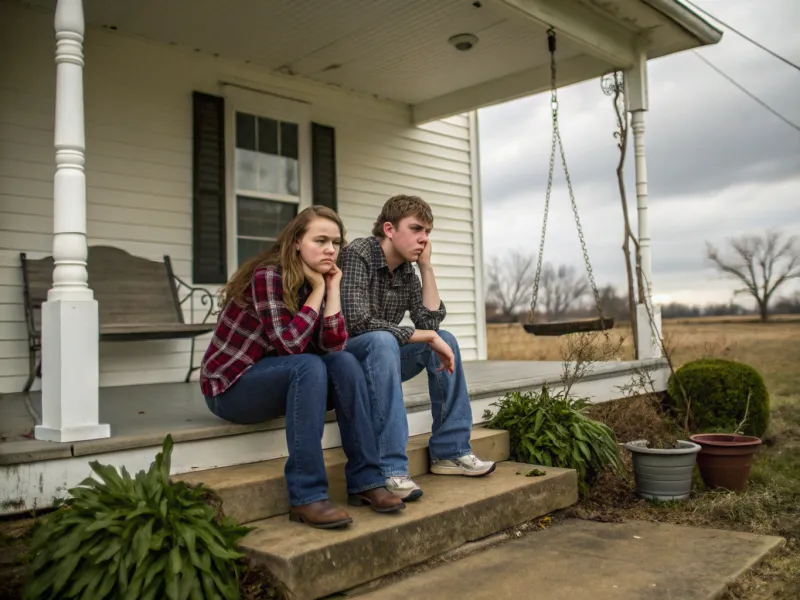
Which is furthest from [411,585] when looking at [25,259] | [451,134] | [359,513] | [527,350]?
[527,350]

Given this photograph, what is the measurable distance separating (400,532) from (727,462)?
2335 millimetres

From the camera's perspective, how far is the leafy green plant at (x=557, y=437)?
3738 millimetres

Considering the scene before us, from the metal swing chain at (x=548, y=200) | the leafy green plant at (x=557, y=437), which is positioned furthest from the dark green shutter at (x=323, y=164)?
the leafy green plant at (x=557, y=437)

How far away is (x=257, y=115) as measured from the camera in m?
6.06

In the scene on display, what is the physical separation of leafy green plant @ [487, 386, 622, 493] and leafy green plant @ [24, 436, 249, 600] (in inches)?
76.6

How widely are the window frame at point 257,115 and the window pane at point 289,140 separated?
3cm

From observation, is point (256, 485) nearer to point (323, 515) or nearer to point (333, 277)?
point (323, 515)

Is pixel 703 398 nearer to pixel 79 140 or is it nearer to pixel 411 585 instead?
pixel 411 585

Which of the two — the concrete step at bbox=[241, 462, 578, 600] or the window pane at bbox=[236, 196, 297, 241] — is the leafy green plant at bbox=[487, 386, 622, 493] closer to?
the concrete step at bbox=[241, 462, 578, 600]

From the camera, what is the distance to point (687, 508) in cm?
371

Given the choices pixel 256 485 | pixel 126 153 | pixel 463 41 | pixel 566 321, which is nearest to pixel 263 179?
pixel 126 153

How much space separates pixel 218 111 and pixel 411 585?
438 cm

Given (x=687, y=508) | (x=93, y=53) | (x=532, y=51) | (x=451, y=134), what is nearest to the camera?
(x=687, y=508)

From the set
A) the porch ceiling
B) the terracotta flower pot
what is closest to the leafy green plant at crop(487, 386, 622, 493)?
the terracotta flower pot
